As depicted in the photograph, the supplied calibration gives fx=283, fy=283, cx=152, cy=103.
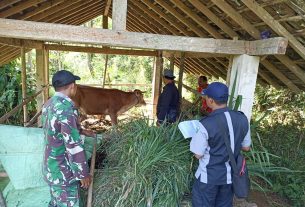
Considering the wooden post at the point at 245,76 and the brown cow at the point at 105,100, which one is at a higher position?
the wooden post at the point at 245,76

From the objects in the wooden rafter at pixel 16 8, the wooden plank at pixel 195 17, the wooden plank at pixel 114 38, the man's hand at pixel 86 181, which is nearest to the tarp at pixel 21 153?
the man's hand at pixel 86 181

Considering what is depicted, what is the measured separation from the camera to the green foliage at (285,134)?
4.83 meters

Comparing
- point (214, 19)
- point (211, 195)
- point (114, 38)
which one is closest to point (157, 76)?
point (214, 19)

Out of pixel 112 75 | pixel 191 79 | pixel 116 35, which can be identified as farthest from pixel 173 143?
pixel 112 75

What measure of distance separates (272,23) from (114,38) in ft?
7.30

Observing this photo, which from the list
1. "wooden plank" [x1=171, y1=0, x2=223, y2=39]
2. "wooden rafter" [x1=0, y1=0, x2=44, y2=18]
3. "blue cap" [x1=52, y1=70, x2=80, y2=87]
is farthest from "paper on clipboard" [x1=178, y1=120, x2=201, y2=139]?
"wooden rafter" [x1=0, y1=0, x2=44, y2=18]

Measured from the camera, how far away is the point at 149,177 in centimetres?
324

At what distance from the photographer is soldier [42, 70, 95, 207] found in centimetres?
268

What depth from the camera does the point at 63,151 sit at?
9.25 ft

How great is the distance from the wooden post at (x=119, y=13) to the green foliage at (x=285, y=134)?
2640 mm

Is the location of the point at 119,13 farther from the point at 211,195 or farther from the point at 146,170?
the point at 211,195

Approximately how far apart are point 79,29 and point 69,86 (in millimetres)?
1108

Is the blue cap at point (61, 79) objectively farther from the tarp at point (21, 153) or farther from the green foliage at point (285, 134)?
the green foliage at point (285, 134)

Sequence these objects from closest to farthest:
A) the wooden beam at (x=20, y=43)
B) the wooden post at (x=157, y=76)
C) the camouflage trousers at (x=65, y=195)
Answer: the camouflage trousers at (x=65, y=195)
the wooden beam at (x=20, y=43)
the wooden post at (x=157, y=76)
